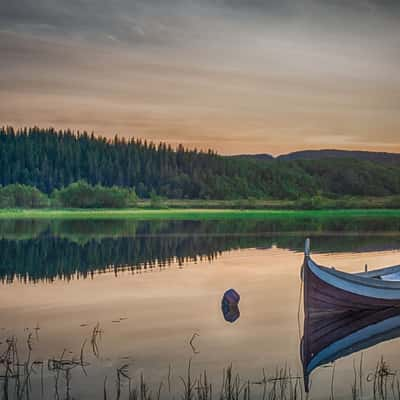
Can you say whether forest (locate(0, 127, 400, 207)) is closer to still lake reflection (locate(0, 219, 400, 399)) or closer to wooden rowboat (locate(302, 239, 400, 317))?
still lake reflection (locate(0, 219, 400, 399))

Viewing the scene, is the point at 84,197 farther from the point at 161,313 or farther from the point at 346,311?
the point at 346,311

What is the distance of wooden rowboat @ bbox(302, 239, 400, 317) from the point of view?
19188 millimetres

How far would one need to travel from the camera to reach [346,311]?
20.2 metres

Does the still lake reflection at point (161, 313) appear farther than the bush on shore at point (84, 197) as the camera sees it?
No

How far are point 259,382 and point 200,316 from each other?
23.7ft

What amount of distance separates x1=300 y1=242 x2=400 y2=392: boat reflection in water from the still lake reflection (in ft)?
1.70

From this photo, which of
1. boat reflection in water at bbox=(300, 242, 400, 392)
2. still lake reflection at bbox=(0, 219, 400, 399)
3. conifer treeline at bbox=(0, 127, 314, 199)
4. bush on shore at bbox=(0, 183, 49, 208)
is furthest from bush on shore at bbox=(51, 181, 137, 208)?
boat reflection in water at bbox=(300, 242, 400, 392)

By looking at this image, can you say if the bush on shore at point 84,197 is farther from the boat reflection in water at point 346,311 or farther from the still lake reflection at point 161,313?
the boat reflection in water at point 346,311

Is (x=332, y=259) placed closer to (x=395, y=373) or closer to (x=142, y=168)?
(x=395, y=373)

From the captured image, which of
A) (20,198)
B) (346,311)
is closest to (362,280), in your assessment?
(346,311)

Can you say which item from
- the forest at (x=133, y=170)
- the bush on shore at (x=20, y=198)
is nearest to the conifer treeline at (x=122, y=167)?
the forest at (x=133, y=170)

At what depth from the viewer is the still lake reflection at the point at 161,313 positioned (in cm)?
1462

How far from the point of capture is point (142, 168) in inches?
6437

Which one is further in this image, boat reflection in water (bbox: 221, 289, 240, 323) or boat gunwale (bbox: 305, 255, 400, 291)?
boat reflection in water (bbox: 221, 289, 240, 323)
